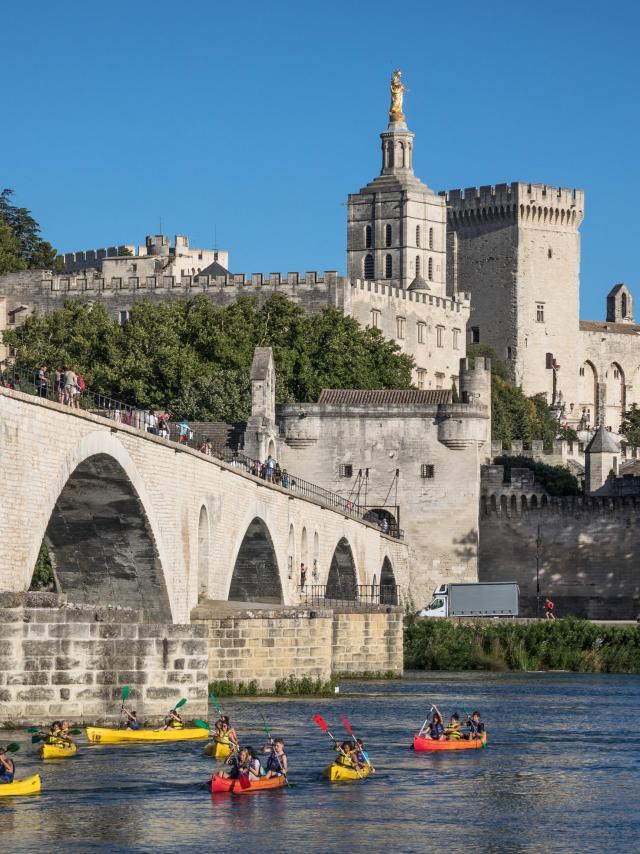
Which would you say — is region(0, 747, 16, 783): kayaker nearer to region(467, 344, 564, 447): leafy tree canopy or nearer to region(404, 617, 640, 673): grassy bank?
region(404, 617, 640, 673): grassy bank

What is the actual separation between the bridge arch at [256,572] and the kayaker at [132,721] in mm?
27353

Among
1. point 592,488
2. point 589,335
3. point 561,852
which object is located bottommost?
point 561,852

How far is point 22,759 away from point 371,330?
8068cm

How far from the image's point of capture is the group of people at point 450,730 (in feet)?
155

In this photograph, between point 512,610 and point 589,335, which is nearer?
point 512,610

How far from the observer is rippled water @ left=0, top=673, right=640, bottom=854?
3462 cm

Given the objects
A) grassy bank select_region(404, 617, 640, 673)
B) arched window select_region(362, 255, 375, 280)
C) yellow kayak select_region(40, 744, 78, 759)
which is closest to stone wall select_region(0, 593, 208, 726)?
yellow kayak select_region(40, 744, 78, 759)

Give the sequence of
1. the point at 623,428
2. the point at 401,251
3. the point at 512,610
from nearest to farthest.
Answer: the point at 512,610 → the point at 401,251 → the point at 623,428

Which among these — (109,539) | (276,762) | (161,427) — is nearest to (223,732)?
(276,762)

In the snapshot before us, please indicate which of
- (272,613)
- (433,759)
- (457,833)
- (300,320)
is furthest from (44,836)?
(300,320)

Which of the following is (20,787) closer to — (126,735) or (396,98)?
(126,735)

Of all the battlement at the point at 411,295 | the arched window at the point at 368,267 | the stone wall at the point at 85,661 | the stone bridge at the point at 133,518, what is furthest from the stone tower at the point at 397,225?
the stone wall at the point at 85,661

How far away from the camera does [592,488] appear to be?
390ft

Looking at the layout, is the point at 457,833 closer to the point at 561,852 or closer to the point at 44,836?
the point at 561,852
